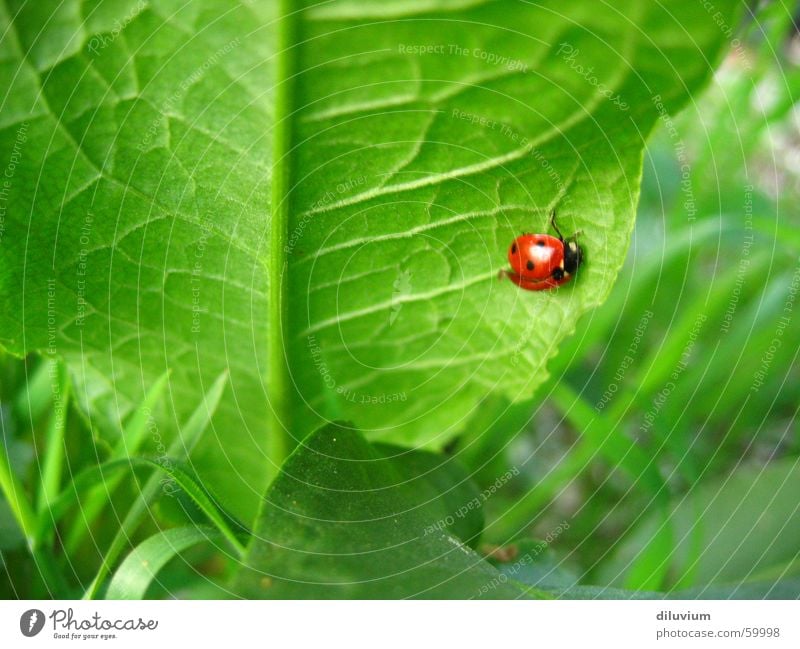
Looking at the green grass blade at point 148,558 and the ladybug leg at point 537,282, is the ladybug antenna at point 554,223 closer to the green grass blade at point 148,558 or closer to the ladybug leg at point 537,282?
Answer: the ladybug leg at point 537,282

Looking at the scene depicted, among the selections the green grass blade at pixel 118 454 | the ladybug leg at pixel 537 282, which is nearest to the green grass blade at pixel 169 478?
the green grass blade at pixel 118 454

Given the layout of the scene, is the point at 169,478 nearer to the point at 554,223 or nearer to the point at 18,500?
the point at 18,500

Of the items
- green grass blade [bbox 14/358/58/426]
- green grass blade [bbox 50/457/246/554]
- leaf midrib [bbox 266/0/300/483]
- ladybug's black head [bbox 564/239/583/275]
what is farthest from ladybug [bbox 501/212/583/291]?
green grass blade [bbox 14/358/58/426]

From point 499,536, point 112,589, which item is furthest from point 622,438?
point 112,589
